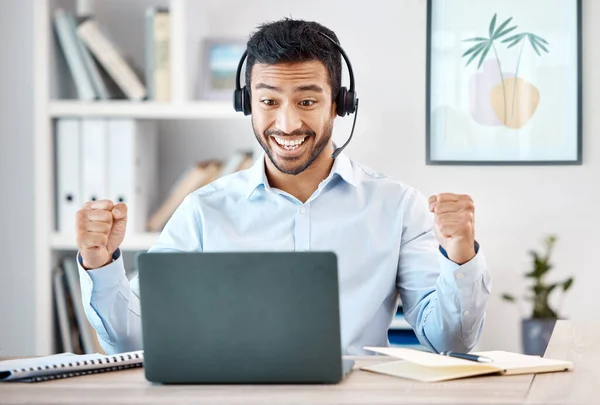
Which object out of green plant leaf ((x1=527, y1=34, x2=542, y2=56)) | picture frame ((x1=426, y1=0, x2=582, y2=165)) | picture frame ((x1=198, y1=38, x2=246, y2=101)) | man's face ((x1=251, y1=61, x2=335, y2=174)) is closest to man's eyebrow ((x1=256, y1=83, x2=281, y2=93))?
man's face ((x1=251, y1=61, x2=335, y2=174))

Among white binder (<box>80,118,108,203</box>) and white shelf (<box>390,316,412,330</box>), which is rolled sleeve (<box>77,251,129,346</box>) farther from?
white shelf (<box>390,316,412,330</box>)

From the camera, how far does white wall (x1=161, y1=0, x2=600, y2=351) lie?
315 cm

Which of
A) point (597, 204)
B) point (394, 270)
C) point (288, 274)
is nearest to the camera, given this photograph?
point (288, 274)

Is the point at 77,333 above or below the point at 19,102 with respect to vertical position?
below

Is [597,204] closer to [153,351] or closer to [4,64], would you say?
[4,64]

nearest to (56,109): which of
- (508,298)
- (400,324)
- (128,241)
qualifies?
(128,241)

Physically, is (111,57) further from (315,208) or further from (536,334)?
(536,334)

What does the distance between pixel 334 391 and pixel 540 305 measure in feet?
6.55

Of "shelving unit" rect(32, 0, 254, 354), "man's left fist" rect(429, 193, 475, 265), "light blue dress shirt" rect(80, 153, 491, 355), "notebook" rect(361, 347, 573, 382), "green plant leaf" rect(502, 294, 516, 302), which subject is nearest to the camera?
"notebook" rect(361, 347, 573, 382)

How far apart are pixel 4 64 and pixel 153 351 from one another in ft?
6.31

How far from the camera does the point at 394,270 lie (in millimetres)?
1863

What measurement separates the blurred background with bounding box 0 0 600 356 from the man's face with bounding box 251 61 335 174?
0.94 metres

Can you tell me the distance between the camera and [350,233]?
6.16 feet

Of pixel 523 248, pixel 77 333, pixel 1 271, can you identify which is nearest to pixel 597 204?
pixel 523 248
